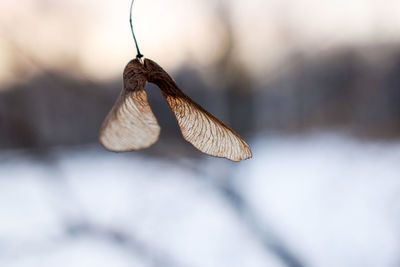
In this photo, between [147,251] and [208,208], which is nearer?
[147,251]

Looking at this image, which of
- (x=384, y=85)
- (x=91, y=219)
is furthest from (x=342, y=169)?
(x=91, y=219)

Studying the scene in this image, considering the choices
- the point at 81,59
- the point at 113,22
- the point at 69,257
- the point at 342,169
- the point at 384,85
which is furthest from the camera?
the point at 384,85

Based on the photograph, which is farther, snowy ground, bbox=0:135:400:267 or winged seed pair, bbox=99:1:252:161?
snowy ground, bbox=0:135:400:267

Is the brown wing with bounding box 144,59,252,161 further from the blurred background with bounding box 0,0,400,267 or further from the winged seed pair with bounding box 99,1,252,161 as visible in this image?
the blurred background with bounding box 0,0,400,267

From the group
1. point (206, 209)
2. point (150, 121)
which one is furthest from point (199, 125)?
point (206, 209)

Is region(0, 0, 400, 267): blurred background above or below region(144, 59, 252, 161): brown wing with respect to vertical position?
below

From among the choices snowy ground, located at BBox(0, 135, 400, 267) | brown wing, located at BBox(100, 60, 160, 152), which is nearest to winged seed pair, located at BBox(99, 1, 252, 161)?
brown wing, located at BBox(100, 60, 160, 152)

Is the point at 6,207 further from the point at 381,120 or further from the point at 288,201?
the point at 381,120

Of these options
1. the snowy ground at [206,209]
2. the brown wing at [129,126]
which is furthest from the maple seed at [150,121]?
the snowy ground at [206,209]
